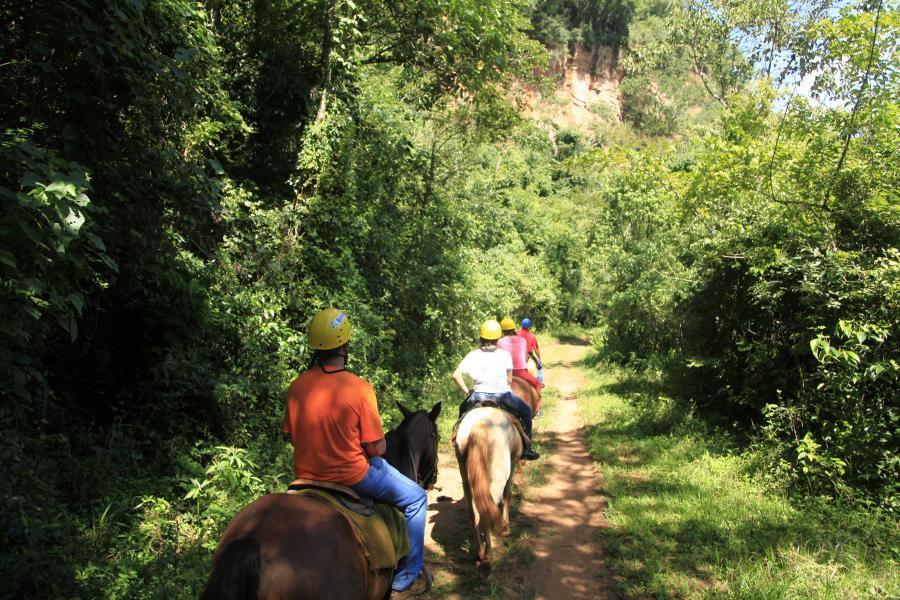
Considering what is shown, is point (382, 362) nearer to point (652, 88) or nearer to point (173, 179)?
point (173, 179)

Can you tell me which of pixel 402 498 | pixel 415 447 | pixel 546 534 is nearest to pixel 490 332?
pixel 415 447

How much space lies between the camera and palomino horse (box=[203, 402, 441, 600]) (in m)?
2.62

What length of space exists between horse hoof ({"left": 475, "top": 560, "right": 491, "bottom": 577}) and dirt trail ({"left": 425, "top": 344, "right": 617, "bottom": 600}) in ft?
0.27

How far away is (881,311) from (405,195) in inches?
325

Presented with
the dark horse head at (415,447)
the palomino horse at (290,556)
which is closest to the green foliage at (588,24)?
the dark horse head at (415,447)

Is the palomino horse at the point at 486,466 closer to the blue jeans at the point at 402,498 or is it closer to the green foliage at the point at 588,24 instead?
the blue jeans at the point at 402,498

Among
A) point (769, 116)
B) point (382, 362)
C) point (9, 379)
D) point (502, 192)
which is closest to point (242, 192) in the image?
point (382, 362)

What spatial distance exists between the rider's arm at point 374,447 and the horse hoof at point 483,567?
2367 millimetres

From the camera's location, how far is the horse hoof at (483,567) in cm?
526

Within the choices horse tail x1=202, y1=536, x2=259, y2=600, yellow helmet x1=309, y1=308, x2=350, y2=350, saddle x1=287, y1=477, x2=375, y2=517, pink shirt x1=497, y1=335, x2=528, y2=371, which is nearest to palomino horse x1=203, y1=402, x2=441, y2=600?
horse tail x1=202, y1=536, x2=259, y2=600

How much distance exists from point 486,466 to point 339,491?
7.97 ft

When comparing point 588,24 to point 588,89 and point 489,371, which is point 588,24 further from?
point 489,371

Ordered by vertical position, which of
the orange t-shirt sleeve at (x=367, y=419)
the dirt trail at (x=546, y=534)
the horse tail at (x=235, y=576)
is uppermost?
the orange t-shirt sleeve at (x=367, y=419)

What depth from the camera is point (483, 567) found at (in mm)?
5332
